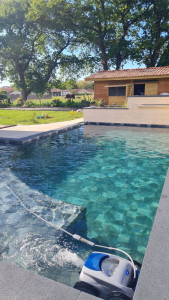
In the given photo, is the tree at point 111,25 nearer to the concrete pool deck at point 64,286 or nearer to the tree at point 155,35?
the tree at point 155,35

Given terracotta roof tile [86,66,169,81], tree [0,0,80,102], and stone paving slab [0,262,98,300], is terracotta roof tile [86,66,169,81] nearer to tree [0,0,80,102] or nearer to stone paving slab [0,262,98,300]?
tree [0,0,80,102]

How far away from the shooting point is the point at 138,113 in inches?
543

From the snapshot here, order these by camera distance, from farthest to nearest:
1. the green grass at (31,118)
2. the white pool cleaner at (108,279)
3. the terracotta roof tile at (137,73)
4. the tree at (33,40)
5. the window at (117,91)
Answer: the tree at (33,40), the window at (117,91), the terracotta roof tile at (137,73), the green grass at (31,118), the white pool cleaner at (108,279)

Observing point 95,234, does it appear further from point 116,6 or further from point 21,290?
point 116,6

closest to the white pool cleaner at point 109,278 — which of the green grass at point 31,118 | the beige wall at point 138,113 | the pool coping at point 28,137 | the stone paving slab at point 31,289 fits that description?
the stone paving slab at point 31,289

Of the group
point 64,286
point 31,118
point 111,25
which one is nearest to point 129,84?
point 31,118

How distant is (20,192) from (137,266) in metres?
3.36

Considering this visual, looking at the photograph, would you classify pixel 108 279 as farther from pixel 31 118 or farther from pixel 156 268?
pixel 31 118

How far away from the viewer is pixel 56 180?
19.3 feet

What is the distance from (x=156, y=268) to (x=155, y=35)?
33.8 metres

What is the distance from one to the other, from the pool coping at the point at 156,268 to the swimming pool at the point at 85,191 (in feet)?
2.56

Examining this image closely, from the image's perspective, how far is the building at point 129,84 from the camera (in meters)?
19.0

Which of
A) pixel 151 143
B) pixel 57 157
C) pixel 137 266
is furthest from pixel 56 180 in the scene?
pixel 151 143

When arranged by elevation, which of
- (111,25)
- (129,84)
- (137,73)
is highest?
(111,25)
